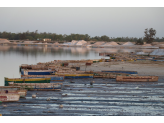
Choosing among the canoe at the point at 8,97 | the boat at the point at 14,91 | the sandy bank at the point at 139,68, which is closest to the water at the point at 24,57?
the boat at the point at 14,91

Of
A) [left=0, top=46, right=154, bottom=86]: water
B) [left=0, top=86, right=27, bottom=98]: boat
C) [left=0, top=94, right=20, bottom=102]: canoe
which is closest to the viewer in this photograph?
[left=0, top=94, right=20, bottom=102]: canoe

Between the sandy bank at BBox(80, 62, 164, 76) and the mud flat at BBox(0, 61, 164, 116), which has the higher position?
the sandy bank at BBox(80, 62, 164, 76)

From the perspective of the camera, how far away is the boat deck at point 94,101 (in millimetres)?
10508

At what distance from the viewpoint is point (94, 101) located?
1224 cm

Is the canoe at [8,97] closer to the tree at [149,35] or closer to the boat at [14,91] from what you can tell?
the boat at [14,91]

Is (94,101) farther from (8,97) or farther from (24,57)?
(24,57)

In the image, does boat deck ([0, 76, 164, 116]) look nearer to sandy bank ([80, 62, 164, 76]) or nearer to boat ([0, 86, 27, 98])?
boat ([0, 86, 27, 98])

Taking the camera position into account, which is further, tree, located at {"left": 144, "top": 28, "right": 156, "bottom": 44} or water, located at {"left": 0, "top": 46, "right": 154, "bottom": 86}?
tree, located at {"left": 144, "top": 28, "right": 156, "bottom": 44}

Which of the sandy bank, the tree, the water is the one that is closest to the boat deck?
the water

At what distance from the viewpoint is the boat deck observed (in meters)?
10.5

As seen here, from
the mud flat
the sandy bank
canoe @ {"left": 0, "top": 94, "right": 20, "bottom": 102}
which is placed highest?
the sandy bank

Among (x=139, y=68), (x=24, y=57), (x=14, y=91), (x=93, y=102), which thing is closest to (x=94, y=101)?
(x=93, y=102)
